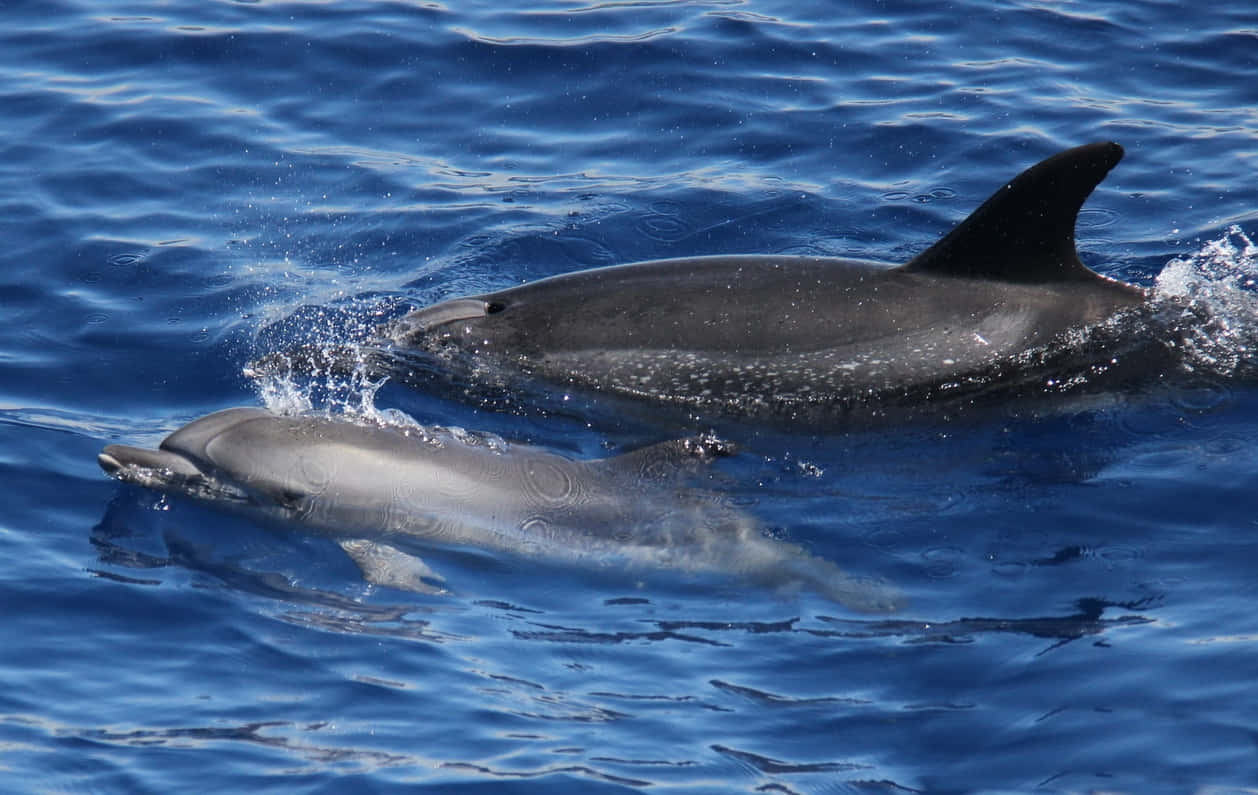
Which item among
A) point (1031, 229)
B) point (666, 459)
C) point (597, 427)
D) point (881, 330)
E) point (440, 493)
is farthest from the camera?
point (597, 427)

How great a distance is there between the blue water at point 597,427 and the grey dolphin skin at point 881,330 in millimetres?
293

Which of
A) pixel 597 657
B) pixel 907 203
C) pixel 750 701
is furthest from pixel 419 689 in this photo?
pixel 907 203

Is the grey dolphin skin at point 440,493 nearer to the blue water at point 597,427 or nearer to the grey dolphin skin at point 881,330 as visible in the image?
the blue water at point 597,427

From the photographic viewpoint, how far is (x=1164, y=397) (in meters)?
10.0

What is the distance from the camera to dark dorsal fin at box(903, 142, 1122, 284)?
952 centimetres

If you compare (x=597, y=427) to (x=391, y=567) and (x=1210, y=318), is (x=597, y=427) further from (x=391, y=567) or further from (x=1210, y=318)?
(x=1210, y=318)

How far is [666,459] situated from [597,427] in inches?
37.0

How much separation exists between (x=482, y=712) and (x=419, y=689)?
1.24ft

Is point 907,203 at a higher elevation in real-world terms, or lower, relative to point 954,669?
higher

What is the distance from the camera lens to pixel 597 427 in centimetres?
1030

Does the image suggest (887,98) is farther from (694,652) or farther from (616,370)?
(694,652)

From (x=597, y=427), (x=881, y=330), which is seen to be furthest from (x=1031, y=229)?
(x=597, y=427)

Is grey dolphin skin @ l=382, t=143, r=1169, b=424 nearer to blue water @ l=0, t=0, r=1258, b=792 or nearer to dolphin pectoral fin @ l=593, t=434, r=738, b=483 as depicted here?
blue water @ l=0, t=0, r=1258, b=792

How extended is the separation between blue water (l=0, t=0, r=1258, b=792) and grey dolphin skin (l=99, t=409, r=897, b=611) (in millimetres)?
190
